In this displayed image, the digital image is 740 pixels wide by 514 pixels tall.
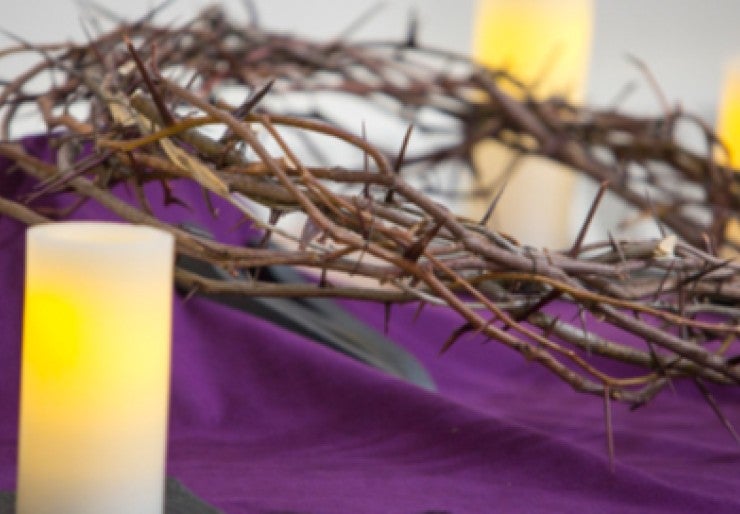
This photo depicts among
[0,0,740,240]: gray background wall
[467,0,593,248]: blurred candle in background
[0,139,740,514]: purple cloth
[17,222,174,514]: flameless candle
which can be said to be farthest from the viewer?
[0,0,740,240]: gray background wall

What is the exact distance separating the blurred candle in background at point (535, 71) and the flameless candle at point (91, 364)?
77 cm

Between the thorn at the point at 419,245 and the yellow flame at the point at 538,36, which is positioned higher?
the yellow flame at the point at 538,36

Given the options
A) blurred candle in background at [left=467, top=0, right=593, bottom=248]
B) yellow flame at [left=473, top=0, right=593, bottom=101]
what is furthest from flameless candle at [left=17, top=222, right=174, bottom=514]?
yellow flame at [left=473, top=0, right=593, bottom=101]

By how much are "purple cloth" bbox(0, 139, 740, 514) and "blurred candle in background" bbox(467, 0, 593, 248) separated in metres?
0.50

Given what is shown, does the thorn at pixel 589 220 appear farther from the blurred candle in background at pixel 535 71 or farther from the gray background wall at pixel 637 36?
the gray background wall at pixel 637 36

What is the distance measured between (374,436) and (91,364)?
0.18m

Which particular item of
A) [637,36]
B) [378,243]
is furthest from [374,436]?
[637,36]

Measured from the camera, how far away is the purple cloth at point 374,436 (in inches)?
16.3

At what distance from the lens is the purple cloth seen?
0.42 metres

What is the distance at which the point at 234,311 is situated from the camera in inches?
21.4

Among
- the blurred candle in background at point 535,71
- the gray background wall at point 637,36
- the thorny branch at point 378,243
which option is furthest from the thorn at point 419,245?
the gray background wall at point 637,36

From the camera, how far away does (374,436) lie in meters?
0.48

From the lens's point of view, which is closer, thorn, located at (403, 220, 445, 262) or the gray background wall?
thorn, located at (403, 220, 445, 262)

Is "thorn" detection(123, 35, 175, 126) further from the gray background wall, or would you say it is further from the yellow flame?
the gray background wall
